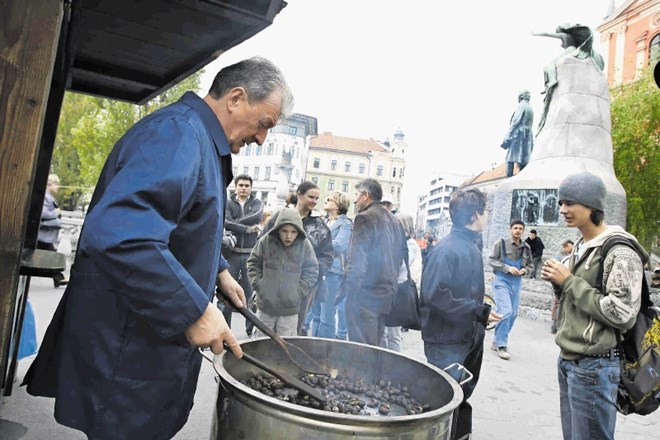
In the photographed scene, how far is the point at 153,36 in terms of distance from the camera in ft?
9.02

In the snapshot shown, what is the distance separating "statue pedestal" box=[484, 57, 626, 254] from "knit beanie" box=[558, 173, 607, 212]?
8.14 meters

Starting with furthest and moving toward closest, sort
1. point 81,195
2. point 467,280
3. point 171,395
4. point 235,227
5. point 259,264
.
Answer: point 81,195 → point 235,227 → point 259,264 → point 467,280 → point 171,395

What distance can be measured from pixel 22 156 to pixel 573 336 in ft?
9.63

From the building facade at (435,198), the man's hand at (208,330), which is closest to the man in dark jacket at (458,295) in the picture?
the man's hand at (208,330)

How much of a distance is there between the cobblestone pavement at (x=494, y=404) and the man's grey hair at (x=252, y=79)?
2.91 meters

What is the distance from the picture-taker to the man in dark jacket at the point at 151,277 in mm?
1403

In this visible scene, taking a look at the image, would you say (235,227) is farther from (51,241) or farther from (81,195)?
(81,195)

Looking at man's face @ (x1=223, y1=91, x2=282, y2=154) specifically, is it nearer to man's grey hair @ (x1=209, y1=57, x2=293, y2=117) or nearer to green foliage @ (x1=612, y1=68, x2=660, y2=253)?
man's grey hair @ (x1=209, y1=57, x2=293, y2=117)

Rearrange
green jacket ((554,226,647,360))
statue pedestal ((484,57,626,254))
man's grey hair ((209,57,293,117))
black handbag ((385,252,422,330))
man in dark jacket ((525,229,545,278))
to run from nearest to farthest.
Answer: man's grey hair ((209,57,293,117)) < green jacket ((554,226,647,360)) < black handbag ((385,252,422,330)) < man in dark jacket ((525,229,545,278)) < statue pedestal ((484,57,626,254))

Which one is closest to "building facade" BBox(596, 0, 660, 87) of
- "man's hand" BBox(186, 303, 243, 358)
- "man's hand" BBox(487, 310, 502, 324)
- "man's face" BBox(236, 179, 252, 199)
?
"man's face" BBox(236, 179, 252, 199)

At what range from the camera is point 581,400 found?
103 inches

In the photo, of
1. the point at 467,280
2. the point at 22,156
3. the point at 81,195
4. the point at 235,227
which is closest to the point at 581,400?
the point at 467,280

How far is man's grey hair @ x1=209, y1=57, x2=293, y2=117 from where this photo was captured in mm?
1897

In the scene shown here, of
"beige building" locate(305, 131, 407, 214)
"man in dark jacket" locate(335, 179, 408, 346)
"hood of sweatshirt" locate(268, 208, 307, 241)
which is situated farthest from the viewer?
"beige building" locate(305, 131, 407, 214)
